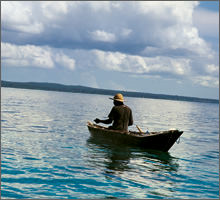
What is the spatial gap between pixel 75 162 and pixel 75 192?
372cm

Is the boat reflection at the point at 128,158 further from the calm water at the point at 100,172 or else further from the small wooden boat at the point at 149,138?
the small wooden boat at the point at 149,138

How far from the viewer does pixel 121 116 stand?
16234mm

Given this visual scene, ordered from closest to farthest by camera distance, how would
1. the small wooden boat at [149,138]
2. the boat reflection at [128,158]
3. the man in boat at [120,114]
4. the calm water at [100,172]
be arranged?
the calm water at [100,172] → the boat reflection at [128,158] → the small wooden boat at [149,138] → the man in boat at [120,114]

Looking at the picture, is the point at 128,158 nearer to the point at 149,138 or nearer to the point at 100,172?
the point at 149,138

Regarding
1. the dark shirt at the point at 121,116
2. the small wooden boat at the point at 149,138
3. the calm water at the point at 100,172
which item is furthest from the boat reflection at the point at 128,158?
the dark shirt at the point at 121,116

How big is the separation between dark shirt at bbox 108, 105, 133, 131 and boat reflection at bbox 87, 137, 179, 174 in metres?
1.05

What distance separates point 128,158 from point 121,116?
268 centimetres

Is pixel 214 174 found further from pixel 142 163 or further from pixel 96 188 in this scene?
pixel 96 188

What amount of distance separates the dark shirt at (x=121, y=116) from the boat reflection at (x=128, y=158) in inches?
41.5

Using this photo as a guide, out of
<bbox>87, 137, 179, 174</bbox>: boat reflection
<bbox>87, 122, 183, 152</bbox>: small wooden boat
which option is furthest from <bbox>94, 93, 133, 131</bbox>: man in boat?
<bbox>87, 137, 179, 174</bbox>: boat reflection

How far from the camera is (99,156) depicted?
14.3 metres

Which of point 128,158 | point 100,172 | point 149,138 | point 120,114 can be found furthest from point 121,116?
point 100,172

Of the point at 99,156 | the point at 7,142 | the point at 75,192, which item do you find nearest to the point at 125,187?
the point at 75,192

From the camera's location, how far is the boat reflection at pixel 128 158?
12.5m
